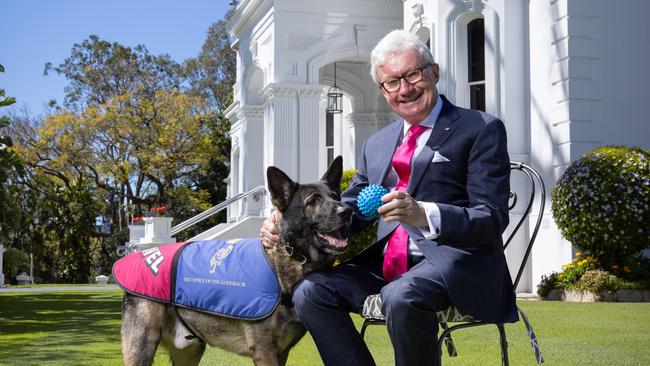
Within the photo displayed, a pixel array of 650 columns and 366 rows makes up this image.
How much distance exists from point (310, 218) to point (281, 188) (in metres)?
0.18

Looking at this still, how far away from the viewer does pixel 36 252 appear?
110 feet

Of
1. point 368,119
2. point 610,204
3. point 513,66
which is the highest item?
point 368,119

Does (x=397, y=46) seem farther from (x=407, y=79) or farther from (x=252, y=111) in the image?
(x=252, y=111)

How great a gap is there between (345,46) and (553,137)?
7.05 metres

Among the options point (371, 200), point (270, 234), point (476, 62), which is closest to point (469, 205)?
point (371, 200)

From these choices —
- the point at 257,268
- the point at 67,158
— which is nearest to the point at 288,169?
the point at 257,268

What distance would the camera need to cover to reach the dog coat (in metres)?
3.30

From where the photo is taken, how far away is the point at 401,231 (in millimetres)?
3348

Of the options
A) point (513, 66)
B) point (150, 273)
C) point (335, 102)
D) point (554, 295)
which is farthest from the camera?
point (335, 102)

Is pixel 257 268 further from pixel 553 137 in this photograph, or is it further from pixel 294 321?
pixel 553 137

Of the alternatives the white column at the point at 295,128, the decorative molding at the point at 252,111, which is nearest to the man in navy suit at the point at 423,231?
the white column at the point at 295,128

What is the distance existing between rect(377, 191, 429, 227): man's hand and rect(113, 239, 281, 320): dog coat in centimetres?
73

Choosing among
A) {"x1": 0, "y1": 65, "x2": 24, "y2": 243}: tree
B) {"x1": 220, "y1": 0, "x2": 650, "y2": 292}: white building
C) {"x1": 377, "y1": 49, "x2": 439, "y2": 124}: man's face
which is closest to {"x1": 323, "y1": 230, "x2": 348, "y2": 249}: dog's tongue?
{"x1": 377, "y1": 49, "x2": 439, "y2": 124}: man's face

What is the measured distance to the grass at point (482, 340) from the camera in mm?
5834
